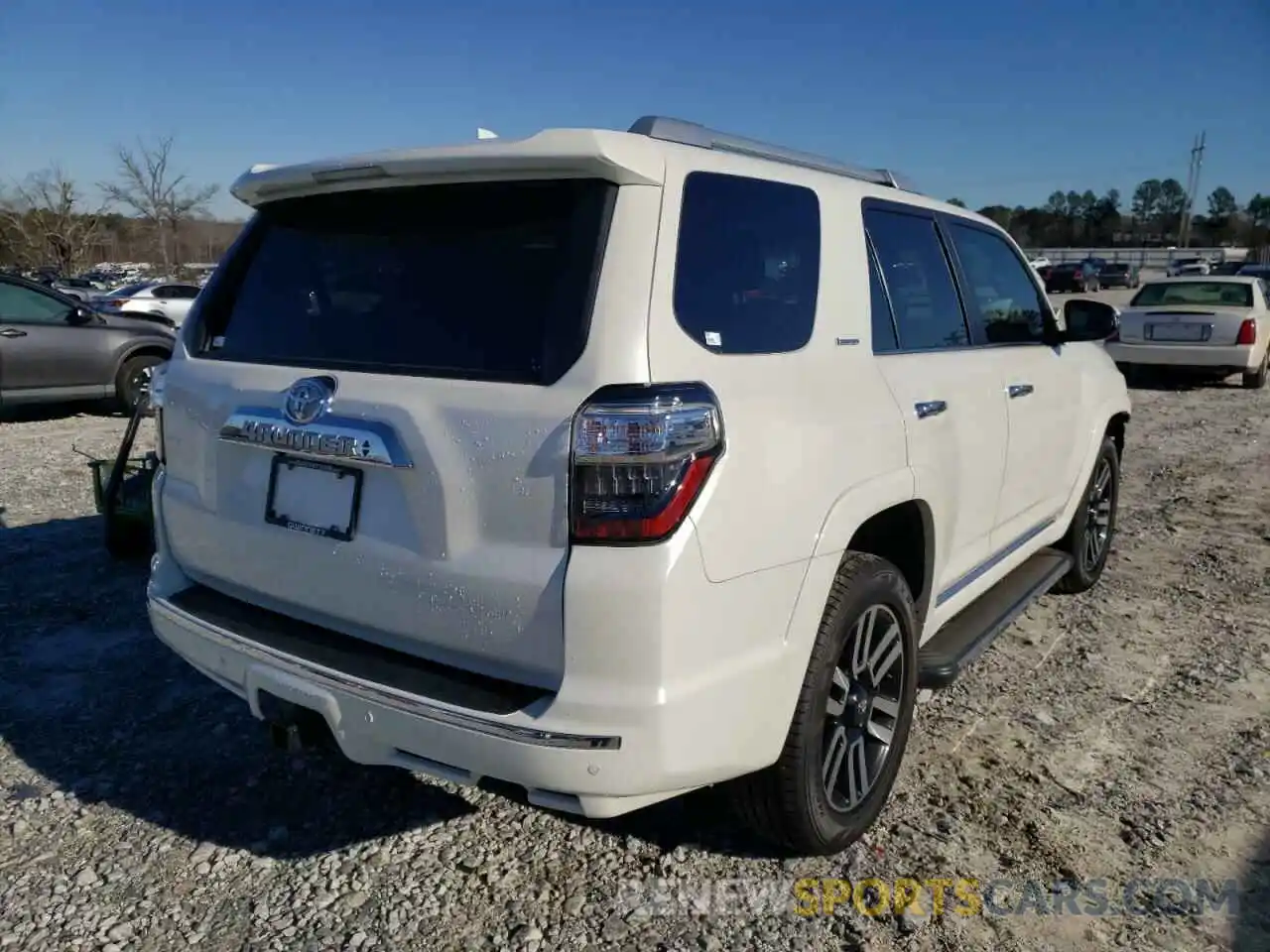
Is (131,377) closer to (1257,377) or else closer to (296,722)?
(296,722)

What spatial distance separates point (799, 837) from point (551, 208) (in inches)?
67.7

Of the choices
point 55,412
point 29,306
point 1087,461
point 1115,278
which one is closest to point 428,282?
point 1087,461

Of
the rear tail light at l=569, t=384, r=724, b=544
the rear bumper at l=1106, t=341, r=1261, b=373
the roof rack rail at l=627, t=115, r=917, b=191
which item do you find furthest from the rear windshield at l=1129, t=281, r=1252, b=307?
the rear tail light at l=569, t=384, r=724, b=544

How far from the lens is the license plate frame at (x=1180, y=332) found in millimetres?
13094

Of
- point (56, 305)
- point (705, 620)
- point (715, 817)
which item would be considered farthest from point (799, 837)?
point (56, 305)

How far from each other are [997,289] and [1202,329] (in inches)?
434

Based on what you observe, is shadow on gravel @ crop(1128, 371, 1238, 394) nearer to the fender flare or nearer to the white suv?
the fender flare

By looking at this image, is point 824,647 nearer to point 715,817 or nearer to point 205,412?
point 715,817

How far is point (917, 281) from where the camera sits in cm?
328

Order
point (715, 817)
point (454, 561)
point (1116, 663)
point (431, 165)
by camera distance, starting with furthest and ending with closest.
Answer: point (1116, 663)
point (715, 817)
point (431, 165)
point (454, 561)

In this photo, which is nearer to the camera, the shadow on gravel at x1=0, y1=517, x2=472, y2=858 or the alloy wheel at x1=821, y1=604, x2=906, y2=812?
the alloy wheel at x1=821, y1=604, x2=906, y2=812

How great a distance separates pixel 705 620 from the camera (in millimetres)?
2068

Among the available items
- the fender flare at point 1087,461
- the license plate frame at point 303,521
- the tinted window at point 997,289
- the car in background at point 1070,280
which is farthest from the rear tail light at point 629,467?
the car in background at point 1070,280

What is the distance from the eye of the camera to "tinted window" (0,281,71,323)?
9.92 meters
